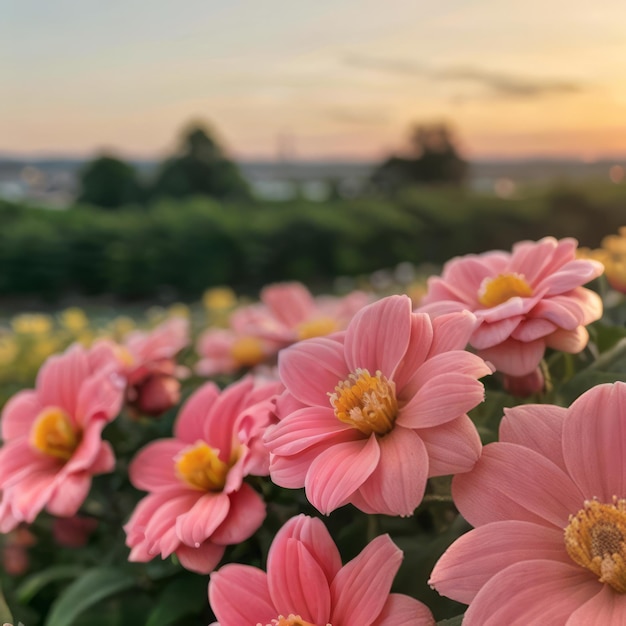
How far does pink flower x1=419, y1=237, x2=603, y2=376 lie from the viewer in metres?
0.35

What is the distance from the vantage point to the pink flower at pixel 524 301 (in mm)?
350

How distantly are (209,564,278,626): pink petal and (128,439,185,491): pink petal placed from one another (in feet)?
0.36

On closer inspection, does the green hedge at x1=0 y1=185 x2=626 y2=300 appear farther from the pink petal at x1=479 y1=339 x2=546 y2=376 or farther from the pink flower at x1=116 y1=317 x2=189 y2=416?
the pink petal at x1=479 y1=339 x2=546 y2=376

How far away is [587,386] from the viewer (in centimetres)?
38

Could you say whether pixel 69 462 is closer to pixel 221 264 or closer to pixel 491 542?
pixel 491 542

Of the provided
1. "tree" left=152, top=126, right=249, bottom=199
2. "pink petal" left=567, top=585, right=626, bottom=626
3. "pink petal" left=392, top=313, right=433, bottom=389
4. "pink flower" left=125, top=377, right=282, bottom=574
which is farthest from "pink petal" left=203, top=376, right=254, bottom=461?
"tree" left=152, top=126, right=249, bottom=199

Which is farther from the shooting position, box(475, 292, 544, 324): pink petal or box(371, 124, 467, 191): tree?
box(371, 124, 467, 191): tree

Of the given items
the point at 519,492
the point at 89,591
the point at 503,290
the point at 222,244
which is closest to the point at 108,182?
the point at 222,244

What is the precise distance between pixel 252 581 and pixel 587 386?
195mm

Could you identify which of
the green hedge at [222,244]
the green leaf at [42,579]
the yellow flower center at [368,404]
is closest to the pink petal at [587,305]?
the yellow flower center at [368,404]

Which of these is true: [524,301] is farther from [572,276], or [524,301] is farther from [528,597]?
[528,597]

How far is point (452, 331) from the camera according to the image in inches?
13.1

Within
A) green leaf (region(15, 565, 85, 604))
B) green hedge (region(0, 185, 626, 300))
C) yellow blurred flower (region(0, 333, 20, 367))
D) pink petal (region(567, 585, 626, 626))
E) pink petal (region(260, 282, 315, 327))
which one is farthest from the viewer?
green hedge (region(0, 185, 626, 300))

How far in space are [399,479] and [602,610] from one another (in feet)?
0.27
